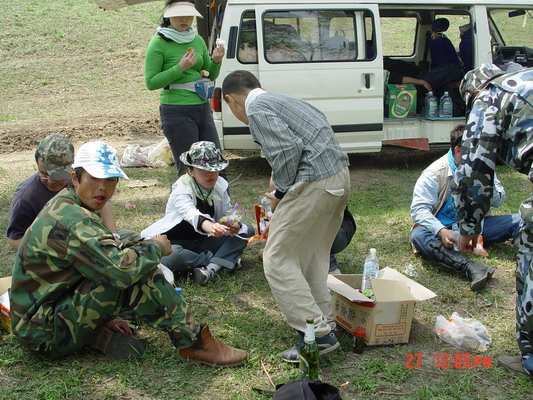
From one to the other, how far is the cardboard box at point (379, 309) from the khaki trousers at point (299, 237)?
28 centimetres

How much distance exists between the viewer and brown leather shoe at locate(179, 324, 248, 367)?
336 centimetres

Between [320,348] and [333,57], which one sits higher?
[333,57]

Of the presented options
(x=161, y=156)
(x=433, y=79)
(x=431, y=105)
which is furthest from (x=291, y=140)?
(x=433, y=79)

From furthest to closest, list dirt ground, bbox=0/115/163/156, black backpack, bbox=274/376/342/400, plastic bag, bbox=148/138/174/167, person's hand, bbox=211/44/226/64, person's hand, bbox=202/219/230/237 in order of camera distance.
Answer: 1. dirt ground, bbox=0/115/163/156
2. plastic bag, bbox=148/138/174/167
3. person's hand, bbox=211/44/226/64
4. person's hand, bbox=202/219/230/237
5. black backpack, bbox=274/376/342/400

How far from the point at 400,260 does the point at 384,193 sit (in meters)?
2.11

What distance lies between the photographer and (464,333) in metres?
3.65

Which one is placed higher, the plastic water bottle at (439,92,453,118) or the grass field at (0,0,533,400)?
the plastic water bottle at (439,92,453,118)

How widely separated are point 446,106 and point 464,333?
480cm

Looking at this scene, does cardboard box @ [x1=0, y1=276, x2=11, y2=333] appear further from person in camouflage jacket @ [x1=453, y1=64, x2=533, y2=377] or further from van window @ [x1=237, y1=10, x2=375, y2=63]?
van window @ [x1=237, y1=10, x2=375, y2=63]

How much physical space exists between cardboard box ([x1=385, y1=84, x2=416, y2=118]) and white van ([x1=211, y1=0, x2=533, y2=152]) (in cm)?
13

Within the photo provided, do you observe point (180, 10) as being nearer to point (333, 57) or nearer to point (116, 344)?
point (333, 57)

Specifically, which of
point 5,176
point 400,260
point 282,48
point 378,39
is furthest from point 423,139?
point 5,176

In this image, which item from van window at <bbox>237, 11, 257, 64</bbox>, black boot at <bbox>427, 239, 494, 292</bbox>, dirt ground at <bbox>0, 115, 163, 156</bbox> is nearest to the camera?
black boot at <bbox>427, 239, 494, 292</bbox>

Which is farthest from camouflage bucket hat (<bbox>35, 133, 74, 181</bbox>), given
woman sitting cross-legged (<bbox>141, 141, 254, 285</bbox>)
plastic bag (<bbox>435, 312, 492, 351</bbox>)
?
plastic bag (<bbox>435, 312, 492, 351</bbox>)
